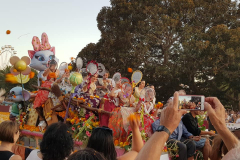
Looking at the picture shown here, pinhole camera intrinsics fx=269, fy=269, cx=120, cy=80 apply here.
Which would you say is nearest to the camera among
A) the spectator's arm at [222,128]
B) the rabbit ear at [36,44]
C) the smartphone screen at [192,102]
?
the spectator's arm at [222,128]

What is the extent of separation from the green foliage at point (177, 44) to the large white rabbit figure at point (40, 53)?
1020 cm

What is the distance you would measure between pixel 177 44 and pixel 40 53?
12266 mm

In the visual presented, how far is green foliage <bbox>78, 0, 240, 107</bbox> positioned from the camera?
647 inches

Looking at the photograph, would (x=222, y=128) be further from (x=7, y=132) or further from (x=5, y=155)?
(x=7, y=132)

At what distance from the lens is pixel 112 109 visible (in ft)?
17.6

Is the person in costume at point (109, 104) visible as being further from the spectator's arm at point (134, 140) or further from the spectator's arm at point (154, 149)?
the spectator's arm at point (154, 149)

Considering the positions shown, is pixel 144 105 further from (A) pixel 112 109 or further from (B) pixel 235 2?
(B) pixel 235 2

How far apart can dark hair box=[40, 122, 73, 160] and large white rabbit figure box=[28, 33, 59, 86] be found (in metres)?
5.61

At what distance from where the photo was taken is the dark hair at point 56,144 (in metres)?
2.10

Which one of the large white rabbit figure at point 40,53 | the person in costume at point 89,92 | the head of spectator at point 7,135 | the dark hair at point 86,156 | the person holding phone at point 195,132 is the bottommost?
the person holding phone at point 195,132

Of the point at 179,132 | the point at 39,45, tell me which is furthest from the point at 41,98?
the point at 179,132

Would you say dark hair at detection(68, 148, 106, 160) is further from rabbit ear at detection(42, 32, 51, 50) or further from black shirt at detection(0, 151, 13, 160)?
rabbit ear at detection(42, 32, 51, 50)

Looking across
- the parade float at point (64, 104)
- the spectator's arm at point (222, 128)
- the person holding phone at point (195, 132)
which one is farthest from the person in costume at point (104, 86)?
the spectator's arm at point (222, 128)

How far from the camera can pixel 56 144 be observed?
7.05 ft
